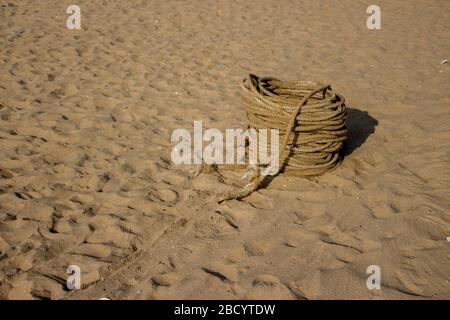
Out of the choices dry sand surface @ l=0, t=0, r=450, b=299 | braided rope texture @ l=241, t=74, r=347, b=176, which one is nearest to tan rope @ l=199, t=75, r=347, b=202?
braided rope texture @ l=241, t=74, r=347, b=176

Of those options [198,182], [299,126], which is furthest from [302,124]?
[198,182]

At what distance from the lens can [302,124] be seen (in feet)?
8.83

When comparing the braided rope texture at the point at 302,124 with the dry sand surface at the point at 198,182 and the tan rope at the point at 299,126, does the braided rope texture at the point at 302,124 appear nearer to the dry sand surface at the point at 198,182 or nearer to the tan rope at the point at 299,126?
the tan rope at the point at 299,126

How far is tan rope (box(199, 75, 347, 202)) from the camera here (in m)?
2.66

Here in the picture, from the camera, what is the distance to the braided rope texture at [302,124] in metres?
2.67

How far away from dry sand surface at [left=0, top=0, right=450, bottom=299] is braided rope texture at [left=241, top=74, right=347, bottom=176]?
165 millimetres

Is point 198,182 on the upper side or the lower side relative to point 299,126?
lower

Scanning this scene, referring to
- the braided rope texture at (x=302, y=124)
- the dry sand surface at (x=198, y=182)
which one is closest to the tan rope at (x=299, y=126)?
the braided rope texture at (x=302, y=124)

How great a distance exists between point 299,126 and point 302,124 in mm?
27

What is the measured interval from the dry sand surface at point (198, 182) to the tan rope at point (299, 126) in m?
0.13

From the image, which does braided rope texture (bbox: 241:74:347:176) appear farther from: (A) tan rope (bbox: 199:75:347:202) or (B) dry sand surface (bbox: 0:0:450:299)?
(B) dry sand surface (bbox: 0:0:450:299)

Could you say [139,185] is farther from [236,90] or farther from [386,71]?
[386,71]

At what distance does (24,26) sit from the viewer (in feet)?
20.9

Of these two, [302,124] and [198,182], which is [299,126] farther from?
[198,182]
